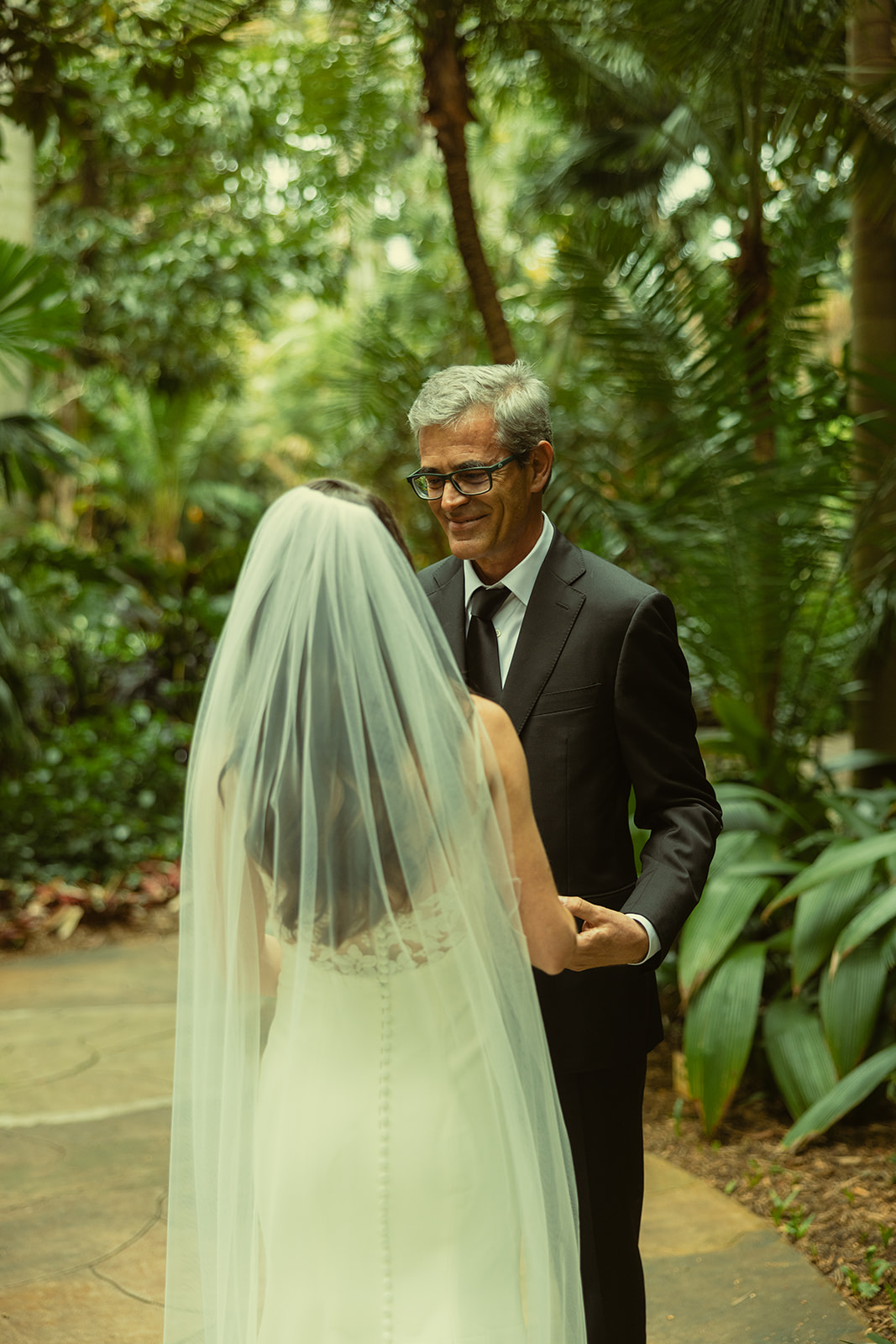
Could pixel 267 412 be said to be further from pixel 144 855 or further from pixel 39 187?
pixel 144 855

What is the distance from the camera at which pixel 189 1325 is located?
1743 mm

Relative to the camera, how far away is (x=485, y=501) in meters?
2.05

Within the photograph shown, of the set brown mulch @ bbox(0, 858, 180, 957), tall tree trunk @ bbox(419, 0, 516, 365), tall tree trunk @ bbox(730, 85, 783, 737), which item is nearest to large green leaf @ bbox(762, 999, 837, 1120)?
tall tree trunk @ bbox(730, 85, 783, 737)

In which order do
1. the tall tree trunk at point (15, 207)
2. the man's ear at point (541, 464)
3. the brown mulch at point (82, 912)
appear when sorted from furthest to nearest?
1. the tall tree trunk at point (15, 207)
2. the brown mulch at point (82, 912)
3. the man's ear at point (541, 464)

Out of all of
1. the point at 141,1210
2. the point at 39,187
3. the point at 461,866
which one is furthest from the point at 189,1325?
the point at 39,187

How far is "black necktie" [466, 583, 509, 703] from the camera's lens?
A: 7.07ft

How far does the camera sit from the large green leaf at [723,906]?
3.61 metres

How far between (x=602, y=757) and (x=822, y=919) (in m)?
1.88

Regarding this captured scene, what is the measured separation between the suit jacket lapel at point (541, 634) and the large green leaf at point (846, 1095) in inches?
73.4

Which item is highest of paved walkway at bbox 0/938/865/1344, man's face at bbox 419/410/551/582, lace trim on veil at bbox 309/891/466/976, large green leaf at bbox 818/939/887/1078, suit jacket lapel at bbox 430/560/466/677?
man's face at bbox 419/410/551/582

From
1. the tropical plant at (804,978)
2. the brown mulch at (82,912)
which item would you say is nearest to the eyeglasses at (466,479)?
the tropical plant at (804,978)

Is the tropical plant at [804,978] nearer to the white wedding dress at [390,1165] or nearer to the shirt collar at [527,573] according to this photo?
the shirt collar at [527,573]

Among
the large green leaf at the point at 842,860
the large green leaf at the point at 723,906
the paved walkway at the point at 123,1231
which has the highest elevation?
the large green leaf at the point at 842,860

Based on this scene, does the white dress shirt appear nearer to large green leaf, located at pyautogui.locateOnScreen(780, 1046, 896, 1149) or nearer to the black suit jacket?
the black suit jacket
